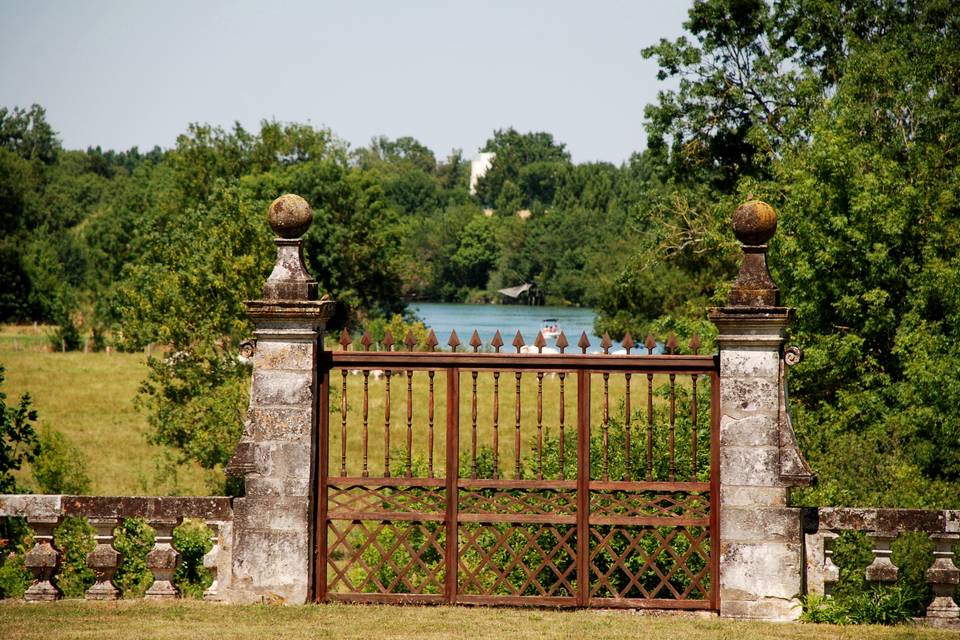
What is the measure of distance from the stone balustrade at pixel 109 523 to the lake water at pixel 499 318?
142ft

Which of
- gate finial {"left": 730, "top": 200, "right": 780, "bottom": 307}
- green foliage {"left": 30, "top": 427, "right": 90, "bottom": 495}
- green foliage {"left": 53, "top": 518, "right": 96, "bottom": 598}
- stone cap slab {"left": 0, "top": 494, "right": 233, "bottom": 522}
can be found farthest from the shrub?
gate finial {"left": 730, "top": 200, "right": 780, "bottom": 307}

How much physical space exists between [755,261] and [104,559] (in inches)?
213

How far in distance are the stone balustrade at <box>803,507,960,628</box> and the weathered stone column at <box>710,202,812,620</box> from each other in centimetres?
15

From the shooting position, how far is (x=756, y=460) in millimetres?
8445

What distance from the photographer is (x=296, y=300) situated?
8.66m

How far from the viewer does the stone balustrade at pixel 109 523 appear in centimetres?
868

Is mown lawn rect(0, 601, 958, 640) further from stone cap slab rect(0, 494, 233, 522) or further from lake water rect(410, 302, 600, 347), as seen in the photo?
lake water rect(410, 302, 600, 347)

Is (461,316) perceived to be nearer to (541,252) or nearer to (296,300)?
(541,252)

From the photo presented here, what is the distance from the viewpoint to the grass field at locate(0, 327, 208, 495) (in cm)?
2383

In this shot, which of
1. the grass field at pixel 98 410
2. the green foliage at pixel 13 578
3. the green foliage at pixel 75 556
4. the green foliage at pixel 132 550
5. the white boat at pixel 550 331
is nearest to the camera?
the green foliage at pixel 13 578

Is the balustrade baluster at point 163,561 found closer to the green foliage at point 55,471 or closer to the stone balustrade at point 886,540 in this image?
the stone balustrade at point 886,540

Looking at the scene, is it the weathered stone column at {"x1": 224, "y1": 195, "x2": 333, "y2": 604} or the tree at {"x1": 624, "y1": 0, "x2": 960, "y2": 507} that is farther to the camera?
the tree at {"x1": 624, "y1": 0, "x2": 960, "y2": 507}

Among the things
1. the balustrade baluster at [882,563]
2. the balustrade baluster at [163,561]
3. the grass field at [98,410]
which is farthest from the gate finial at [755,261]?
the grass field at [98,410]

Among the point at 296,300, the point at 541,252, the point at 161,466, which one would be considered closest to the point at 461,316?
the point at 541,252
